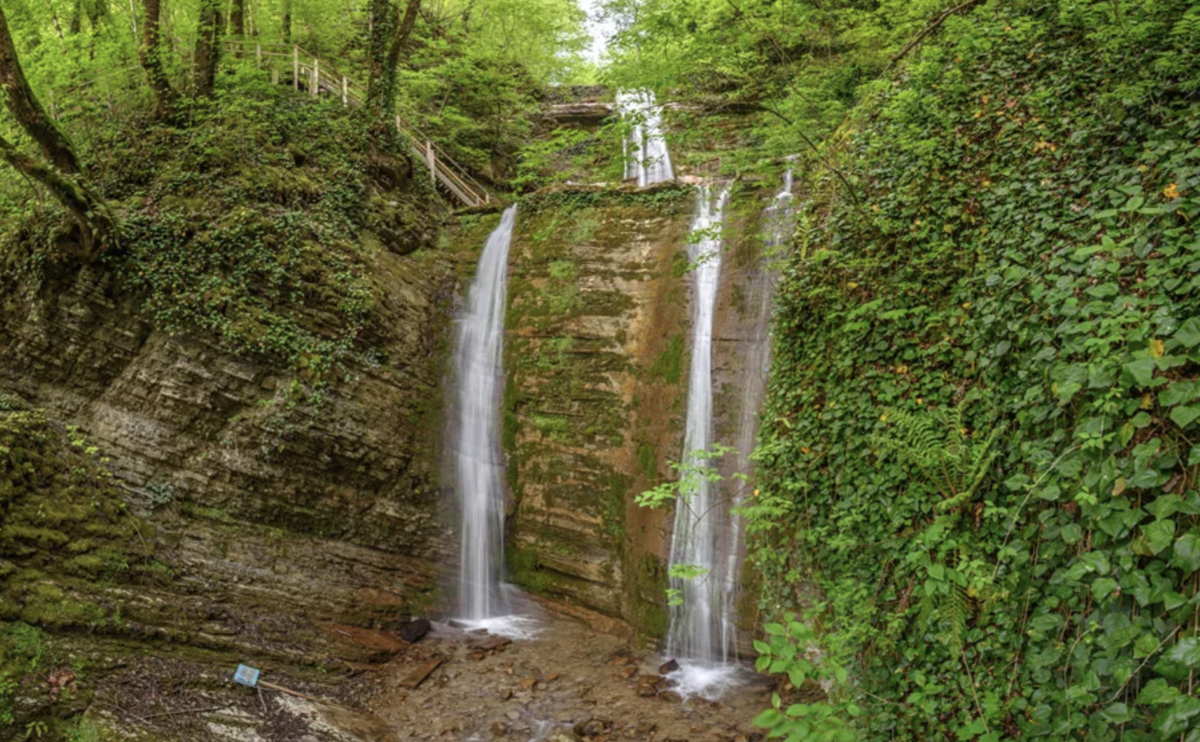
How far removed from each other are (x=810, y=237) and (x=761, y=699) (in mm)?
4767

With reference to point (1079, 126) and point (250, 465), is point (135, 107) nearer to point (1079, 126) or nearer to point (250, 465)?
point (250, 465)

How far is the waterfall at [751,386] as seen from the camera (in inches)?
298

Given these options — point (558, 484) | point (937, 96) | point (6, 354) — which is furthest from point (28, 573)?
point (937, 96)

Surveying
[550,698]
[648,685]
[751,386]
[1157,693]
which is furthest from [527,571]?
[1157,693]

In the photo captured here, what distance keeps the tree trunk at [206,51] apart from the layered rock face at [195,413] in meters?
4.14

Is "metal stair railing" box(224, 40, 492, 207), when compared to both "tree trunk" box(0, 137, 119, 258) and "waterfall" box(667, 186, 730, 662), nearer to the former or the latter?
"tree trunk" box(0, 137, 119, 258)

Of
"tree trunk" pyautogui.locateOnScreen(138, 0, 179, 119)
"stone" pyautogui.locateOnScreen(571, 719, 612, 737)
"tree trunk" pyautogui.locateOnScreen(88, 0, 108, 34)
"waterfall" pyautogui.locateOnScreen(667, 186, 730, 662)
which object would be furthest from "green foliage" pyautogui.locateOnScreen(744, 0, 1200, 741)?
"tree trunk" pyautogui.locateOnScreen(88, 0, 108, 34)

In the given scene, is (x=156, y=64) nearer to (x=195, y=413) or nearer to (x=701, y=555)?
(x=195, y=413)

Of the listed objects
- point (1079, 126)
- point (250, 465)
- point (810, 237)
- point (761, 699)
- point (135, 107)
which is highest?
point (135, 107)

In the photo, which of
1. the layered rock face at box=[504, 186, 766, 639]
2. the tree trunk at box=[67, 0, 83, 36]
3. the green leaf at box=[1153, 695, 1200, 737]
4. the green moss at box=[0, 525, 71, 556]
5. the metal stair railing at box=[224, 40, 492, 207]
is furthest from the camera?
the metal stair railing at box=[224, 40, 492, 207]

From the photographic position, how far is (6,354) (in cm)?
847

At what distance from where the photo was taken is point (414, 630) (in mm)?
8297

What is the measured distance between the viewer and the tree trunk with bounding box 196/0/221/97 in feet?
34.5

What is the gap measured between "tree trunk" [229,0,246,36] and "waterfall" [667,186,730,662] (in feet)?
35.7
